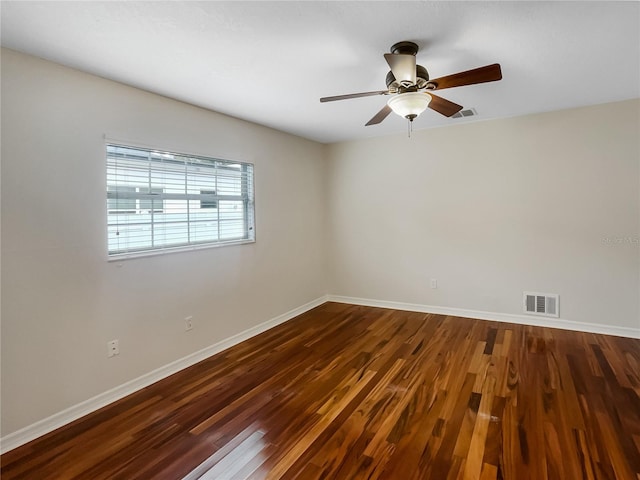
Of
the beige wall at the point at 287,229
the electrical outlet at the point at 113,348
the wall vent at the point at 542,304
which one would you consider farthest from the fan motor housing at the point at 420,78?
the wall vent at the point at 542,304

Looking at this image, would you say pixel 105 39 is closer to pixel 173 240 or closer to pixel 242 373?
pixel 173 240

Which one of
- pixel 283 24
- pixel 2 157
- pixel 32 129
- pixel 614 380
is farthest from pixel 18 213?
pixel 614 380

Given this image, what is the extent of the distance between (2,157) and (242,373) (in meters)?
2.25

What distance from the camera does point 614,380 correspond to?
8.59 ft

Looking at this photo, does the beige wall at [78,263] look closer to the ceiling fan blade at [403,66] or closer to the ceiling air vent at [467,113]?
the ceiling fan blade at [403,66]

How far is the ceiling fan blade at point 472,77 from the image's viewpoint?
1.86m

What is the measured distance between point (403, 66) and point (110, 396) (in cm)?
304

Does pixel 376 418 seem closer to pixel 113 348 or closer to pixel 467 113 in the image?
pixel 113 348

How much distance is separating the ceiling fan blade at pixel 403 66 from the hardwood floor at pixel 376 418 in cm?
216

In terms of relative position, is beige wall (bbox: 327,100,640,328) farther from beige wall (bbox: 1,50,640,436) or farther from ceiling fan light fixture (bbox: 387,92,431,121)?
ceiling fan light fixture (bbox: 387,92,431,121)

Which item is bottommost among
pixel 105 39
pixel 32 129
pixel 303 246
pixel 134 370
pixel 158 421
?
pixel 158 421

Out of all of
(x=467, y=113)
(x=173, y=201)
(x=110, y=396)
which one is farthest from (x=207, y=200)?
(x=467, y=113)

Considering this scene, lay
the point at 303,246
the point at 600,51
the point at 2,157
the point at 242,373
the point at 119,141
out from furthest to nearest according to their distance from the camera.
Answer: the point at 303,246
the point at 242,373
the point at 119,141
the point at 600,51
the point at 2,157

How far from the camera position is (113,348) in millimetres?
2525
